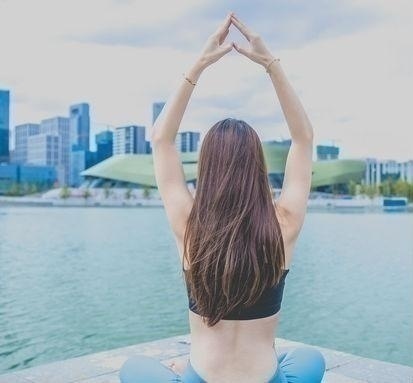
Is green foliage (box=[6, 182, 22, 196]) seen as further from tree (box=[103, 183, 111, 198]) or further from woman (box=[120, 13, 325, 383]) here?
woman (box=[120, 13, 325, 383])

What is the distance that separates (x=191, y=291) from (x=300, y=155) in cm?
27

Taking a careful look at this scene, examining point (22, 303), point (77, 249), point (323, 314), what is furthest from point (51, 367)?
point (77, 249)

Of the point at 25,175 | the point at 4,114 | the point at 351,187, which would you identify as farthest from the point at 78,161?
the point at 351,187

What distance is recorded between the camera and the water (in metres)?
3.89

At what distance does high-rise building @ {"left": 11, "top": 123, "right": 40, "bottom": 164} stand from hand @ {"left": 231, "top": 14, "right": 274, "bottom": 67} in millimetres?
39398

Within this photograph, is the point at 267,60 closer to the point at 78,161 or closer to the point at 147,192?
the point at 147,192

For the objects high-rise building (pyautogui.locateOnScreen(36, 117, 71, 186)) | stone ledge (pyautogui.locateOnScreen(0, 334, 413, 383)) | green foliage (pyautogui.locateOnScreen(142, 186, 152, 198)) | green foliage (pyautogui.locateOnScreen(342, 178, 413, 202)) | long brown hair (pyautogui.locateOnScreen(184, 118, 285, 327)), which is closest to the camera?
long brown hair (pyautogui.locateOnScreen(184, 118, 285, 327))

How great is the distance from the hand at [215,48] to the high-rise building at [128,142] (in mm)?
36997

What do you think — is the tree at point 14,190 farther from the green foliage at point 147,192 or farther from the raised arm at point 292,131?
the raised arm at point 292,131

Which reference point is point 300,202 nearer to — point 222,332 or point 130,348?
point 222,332

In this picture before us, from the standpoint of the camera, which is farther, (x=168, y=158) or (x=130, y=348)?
(x=130, y=348)

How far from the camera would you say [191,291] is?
0.91 meters

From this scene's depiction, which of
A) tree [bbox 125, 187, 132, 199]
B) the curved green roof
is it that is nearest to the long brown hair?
tree [bbox 125, 187, 132, 199]

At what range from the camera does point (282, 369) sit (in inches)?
40.4
